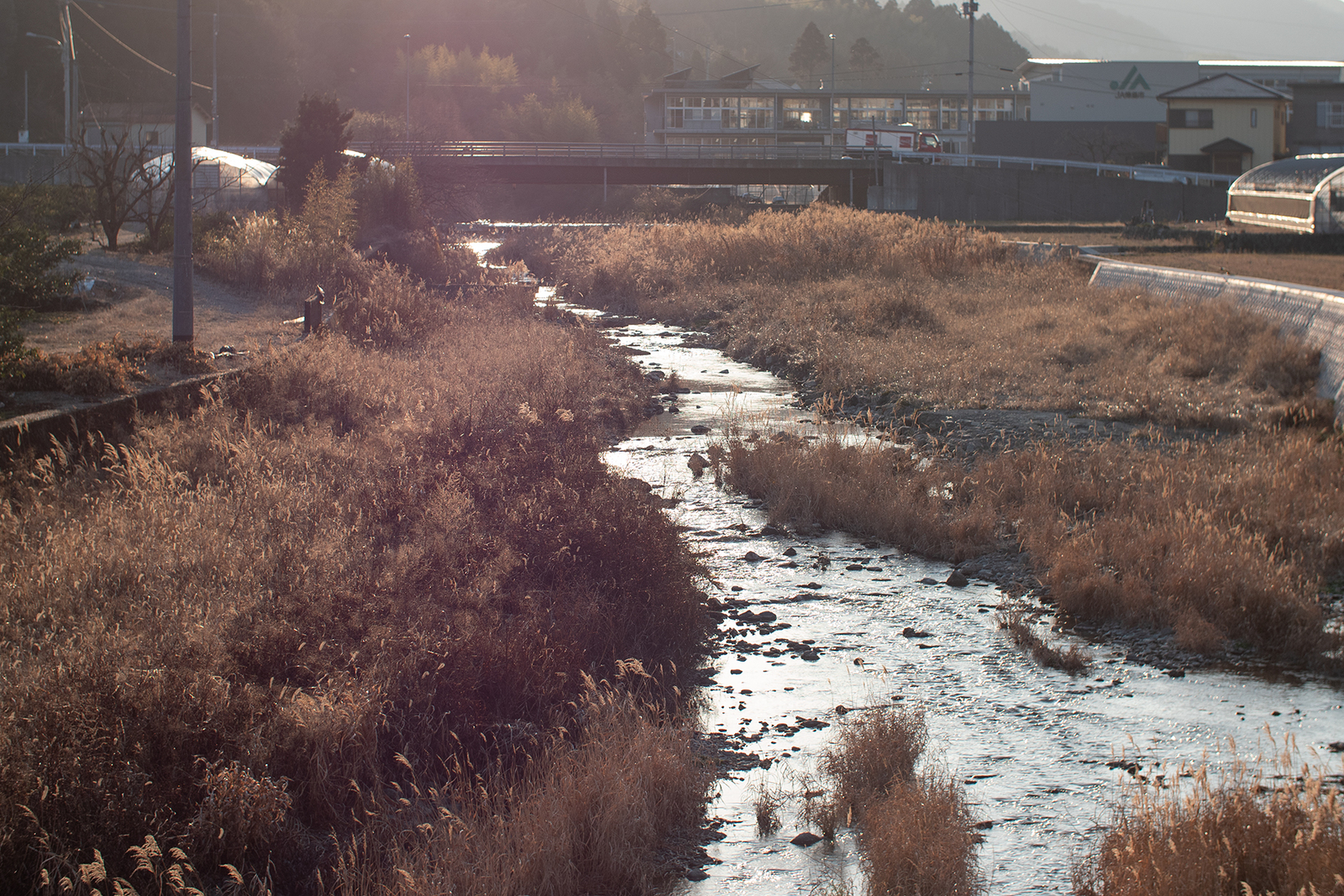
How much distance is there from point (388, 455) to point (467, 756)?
18.7ft

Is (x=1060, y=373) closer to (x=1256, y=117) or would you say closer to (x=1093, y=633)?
(x=1093, y=633)

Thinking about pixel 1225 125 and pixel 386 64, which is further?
pixel 386 64

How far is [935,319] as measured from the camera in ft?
72.2

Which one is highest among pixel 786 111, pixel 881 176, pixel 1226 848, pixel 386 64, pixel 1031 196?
pixel 386 64

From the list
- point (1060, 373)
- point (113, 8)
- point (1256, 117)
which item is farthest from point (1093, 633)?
point (113, 8)

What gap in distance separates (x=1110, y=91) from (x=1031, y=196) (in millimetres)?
28423

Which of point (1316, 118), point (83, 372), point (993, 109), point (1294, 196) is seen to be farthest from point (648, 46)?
point (83, 372)

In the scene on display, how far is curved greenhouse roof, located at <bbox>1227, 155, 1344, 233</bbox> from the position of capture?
32.8 meters

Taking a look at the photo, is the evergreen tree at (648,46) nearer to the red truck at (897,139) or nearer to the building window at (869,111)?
the building window at (869,111)

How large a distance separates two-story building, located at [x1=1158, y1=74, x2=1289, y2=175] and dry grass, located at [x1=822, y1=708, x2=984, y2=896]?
63201 mm

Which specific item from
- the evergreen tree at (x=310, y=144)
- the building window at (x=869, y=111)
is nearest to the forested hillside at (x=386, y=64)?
the evergreen tree at (x=310, y=144)

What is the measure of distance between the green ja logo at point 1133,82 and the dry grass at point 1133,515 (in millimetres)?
74538

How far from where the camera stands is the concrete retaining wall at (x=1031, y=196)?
167 feet

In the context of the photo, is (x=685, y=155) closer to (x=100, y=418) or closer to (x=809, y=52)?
(x=100, y=418)
